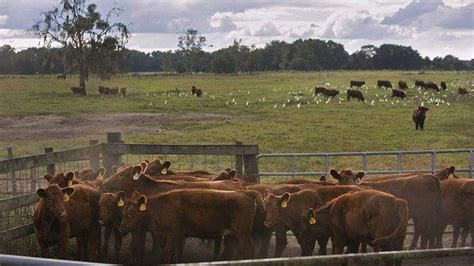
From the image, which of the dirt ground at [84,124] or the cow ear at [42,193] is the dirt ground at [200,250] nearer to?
the cow ear at [42,193]

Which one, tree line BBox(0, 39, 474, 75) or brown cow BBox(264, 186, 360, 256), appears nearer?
brown cow BBox(264, 186, 360, 256)

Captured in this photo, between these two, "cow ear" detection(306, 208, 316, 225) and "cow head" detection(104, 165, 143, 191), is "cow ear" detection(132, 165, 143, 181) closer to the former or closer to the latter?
"cow head" detection(104, 165, 143, 191)

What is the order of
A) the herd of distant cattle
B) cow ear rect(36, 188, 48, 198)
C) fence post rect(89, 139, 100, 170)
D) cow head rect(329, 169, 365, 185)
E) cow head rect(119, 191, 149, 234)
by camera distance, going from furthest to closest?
1. fence post rect(89, 139, 100, 170)
2. cow head rect(329, 169, 365, 185)
3. cow head rect(119, 191, 149, 234)
4. the herd of distant cattle
5. cow ear rect(36, 188, 48, 198)

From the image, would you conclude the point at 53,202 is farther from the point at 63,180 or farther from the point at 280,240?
the point at 280,240

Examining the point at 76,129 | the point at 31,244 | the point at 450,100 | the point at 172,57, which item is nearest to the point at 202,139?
the point at 76,129

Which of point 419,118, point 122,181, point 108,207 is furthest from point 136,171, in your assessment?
point 419,118

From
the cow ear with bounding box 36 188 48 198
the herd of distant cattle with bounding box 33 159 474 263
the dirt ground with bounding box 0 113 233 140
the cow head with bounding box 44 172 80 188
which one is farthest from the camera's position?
the dirt ground with bounding box 0 113 233 140

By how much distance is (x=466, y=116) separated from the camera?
33.6 m

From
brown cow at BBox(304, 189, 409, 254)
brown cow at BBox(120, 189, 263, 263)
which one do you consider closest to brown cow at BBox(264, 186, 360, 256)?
brown cow at BBox(304, 189, 409, 254)

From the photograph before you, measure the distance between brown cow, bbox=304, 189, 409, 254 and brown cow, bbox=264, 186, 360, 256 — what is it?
0.21m

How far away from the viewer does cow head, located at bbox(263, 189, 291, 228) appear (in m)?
9.75

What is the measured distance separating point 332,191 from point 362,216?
3.35ft

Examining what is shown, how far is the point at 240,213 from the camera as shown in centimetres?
935

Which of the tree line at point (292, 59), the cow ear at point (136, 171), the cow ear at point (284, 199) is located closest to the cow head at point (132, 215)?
the cow ear at point (136, 171)
